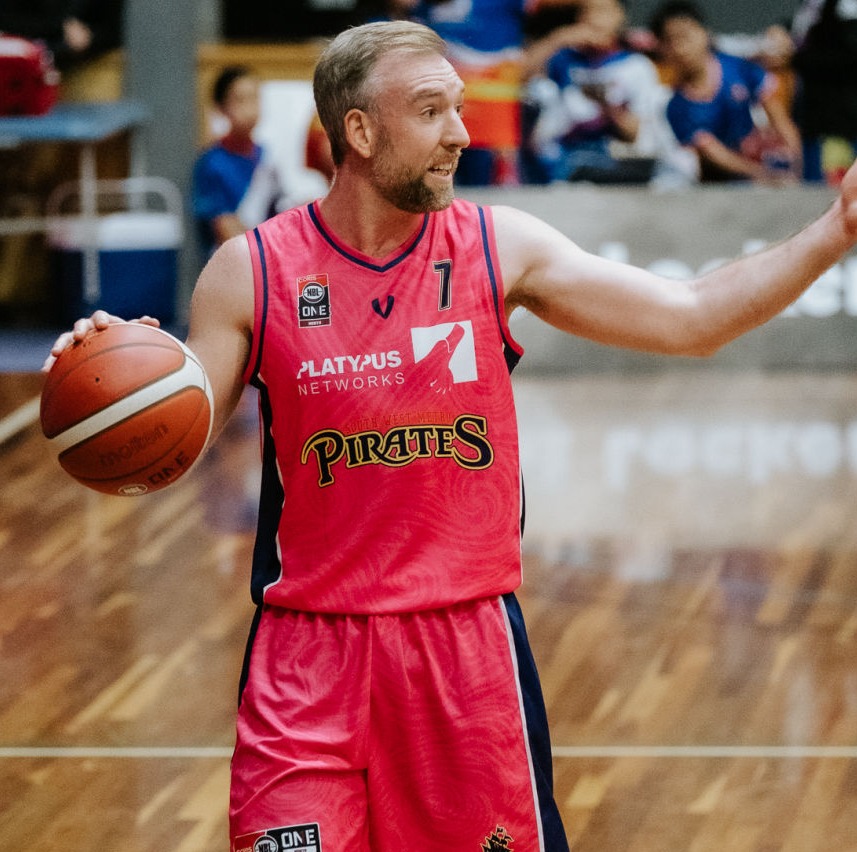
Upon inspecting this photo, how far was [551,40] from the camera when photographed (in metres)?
10.5

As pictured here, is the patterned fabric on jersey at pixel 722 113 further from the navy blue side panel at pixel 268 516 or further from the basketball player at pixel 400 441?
the navy blue side panel at pixel 268 516

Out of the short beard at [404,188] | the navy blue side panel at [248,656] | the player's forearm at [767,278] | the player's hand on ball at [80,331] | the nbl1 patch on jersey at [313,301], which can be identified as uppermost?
the short beard at [404,188]

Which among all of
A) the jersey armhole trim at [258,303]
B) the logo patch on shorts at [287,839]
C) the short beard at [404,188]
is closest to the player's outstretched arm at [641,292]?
the short beard at [404,188]

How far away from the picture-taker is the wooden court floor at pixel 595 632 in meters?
4.29

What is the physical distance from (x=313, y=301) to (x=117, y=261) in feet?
27.9

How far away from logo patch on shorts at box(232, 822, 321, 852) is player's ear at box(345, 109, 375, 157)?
1118 mm

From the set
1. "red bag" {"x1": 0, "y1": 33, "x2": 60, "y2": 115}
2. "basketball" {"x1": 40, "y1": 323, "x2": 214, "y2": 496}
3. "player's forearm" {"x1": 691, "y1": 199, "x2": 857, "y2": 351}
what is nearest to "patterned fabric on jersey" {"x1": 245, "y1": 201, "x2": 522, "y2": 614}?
"basketball" {"x1": 40, "y1": 323, "x2": 214, "y2": 496}

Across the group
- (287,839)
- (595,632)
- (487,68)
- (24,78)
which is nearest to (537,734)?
(287,839)

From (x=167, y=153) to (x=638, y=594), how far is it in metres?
6.74

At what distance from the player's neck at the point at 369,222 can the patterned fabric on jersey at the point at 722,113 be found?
787cm

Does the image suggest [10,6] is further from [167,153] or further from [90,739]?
[90,739]

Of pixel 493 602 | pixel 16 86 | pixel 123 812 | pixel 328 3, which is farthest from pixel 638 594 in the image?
pixel 328 3

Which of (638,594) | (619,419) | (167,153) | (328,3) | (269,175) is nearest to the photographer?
(638,594)

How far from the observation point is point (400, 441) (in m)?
2.79
